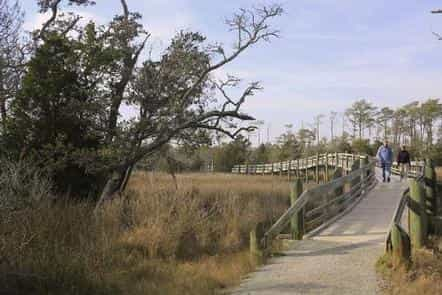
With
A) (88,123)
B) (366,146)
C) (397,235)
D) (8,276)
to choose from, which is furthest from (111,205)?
(366,146)

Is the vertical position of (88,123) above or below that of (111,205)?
above

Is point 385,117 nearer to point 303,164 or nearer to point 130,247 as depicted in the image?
point 303,164

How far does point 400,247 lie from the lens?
9.34m

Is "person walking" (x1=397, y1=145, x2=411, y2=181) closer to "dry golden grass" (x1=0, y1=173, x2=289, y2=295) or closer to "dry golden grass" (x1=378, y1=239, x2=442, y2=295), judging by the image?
"dry golden grass" (x1=0, y1=173, x2=289, y2=295)

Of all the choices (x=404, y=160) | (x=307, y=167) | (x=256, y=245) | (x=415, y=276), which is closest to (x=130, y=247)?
(x=256, y=245)

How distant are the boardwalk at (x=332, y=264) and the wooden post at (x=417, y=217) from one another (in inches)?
25.6

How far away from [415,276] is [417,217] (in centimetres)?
244

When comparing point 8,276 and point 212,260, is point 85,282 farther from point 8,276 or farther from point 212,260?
point 212,260

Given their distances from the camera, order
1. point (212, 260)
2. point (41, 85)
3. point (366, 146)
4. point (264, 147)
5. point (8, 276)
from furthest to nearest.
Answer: point (264, 147) → point (366, 146) → point (41, 85) → point (212, 260) → point (8, 276)

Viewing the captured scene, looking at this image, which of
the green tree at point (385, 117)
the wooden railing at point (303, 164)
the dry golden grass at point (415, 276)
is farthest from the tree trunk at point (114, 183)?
the green tree at point (385, 117)

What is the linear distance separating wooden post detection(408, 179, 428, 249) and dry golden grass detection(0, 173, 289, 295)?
10.7ft

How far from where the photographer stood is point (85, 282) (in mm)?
9320

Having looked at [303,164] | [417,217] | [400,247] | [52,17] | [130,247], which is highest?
[52,17]

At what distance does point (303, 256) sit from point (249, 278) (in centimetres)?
148
